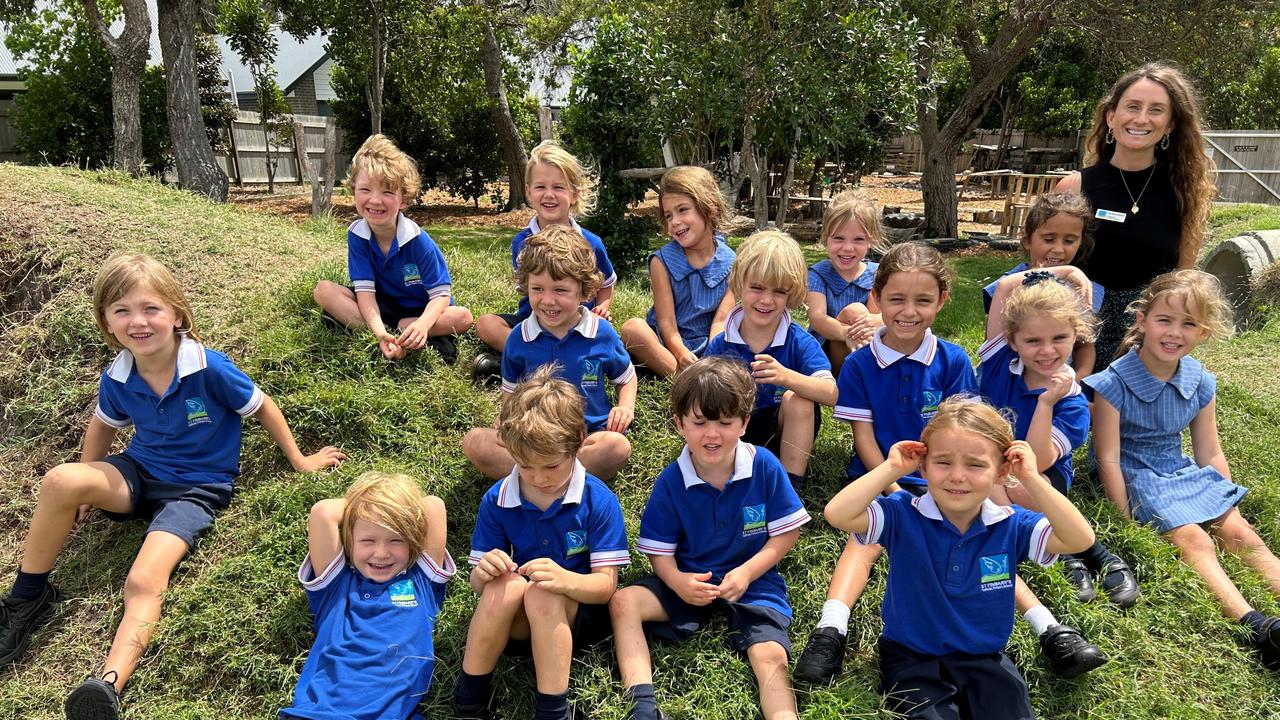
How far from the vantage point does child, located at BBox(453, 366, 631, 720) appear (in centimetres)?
254

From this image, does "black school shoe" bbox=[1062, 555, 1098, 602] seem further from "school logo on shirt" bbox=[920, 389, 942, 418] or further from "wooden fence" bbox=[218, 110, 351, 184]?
"wooden fence" bbox=[218, 110, 351, 184]

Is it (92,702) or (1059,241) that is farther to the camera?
(1059,241)

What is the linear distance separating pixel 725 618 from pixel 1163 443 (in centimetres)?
211

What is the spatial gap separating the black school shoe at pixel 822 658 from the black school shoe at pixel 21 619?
9.73ft

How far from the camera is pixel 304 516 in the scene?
3471 millimetres

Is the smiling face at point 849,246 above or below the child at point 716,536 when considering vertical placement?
above

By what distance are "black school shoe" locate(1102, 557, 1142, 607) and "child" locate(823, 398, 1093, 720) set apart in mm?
803

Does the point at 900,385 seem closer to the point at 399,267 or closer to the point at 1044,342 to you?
the point at 1044,342

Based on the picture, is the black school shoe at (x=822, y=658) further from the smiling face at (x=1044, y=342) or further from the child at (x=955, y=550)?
the smiling face at (x=1044, y=342)

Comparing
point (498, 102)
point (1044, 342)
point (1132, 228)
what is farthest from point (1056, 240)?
point (498, 102)

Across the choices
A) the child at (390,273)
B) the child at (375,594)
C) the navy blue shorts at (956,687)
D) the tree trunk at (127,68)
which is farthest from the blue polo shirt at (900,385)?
the tree trunk at (127,68)

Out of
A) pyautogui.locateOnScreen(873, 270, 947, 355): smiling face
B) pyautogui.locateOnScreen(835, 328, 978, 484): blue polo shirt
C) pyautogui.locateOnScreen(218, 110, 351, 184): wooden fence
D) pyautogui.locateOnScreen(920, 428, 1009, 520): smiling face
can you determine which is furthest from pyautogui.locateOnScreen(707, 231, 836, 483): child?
pyautogui.locateOnScreen(218, 110, 351, 184): wooden fence

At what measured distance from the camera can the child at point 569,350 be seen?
11.0 ft

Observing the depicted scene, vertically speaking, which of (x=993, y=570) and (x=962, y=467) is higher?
(x=962, y=467)
